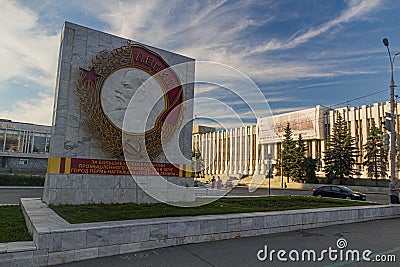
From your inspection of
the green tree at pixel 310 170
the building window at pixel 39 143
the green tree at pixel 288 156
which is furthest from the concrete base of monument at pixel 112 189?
the building window at pixel 39 143

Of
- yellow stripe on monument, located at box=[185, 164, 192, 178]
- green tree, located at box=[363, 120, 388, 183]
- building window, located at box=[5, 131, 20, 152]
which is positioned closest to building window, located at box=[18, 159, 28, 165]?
building window, located at box=[5, 131, 20, 152]

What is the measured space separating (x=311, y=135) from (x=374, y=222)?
4379cm

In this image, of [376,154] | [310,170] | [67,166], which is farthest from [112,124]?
[376,154]

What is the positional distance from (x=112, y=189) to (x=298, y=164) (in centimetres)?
3992

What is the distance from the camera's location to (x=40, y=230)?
528cm

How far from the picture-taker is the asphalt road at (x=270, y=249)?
5466 millimetres

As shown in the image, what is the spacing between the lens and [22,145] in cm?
5200

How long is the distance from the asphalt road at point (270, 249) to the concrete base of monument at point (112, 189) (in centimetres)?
459

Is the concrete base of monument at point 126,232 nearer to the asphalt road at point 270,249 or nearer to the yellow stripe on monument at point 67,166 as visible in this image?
the asphalt road at point 270,249

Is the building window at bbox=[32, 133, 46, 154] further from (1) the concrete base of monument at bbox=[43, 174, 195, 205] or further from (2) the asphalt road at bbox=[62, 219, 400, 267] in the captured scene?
(2) the asphalt road at bbox=[62, 219, 400, 267]

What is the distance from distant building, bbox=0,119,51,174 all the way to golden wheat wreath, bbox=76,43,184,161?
1835 inches

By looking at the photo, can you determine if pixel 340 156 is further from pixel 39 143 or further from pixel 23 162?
pixel 23 162

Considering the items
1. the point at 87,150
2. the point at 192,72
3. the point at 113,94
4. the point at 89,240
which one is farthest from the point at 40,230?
the point at 192,72

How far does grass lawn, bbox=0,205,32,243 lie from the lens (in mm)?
5680
